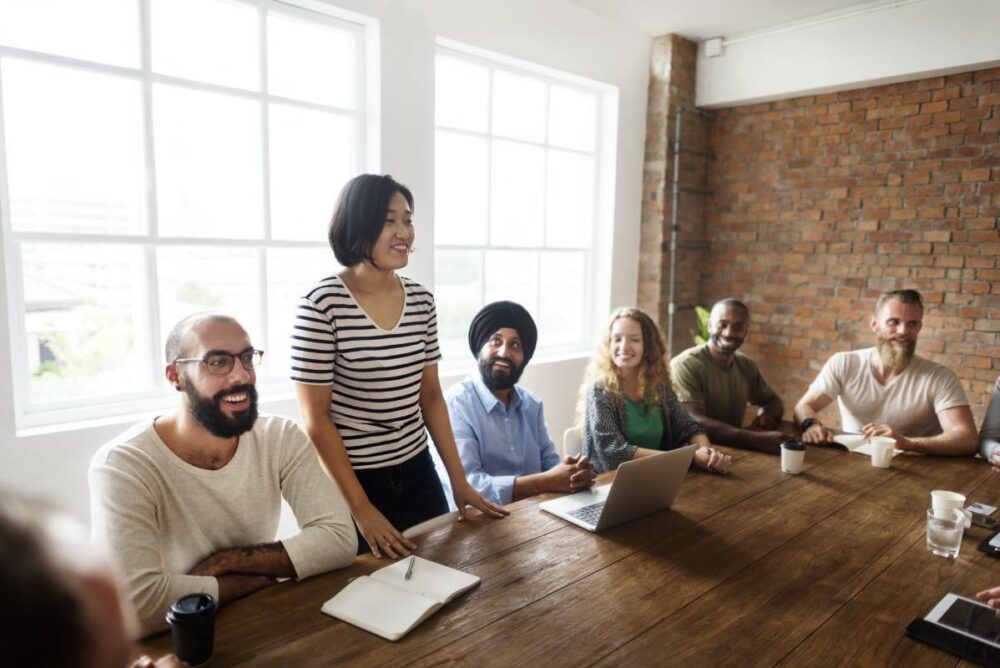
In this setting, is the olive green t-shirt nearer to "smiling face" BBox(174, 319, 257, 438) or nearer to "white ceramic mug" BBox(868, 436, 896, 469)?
"white ceramic mug" BBox(868, 436, 896, 469)

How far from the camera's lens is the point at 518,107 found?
14.1ft

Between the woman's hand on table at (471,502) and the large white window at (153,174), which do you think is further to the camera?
the large white window at (153,174)

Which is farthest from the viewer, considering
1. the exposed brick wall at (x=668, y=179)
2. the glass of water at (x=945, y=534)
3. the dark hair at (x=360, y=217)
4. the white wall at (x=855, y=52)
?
the exposed brick wall at (x=668, y=179)

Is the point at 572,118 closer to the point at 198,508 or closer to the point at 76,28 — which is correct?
the point at 76,28

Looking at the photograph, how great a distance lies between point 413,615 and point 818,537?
3.63 ft

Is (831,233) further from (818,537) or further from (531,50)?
(818,537)

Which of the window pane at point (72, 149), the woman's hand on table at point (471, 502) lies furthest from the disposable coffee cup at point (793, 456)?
the window pane at point (72, 149)

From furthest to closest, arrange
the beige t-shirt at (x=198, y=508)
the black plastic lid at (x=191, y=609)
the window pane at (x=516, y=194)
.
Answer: the window pane at (x=516, y=194) < the beige t-shirt at (x=198, y=508) < the black plastic lid at (x=191, y=609)

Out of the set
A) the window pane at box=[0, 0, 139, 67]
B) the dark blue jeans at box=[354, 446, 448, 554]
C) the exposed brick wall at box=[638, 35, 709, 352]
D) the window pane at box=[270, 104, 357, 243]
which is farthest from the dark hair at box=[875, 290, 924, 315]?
the window pane at box=[0, 0, 139, 67]

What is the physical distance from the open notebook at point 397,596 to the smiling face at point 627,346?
1.28 metres

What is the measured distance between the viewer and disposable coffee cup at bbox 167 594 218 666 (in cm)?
105

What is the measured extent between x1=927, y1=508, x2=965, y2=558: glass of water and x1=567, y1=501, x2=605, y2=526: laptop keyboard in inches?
32.2

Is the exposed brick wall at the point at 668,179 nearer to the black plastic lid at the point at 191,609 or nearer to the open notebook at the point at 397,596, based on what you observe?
the open notebook at the point at 397,596

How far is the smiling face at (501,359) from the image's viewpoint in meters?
2.36
